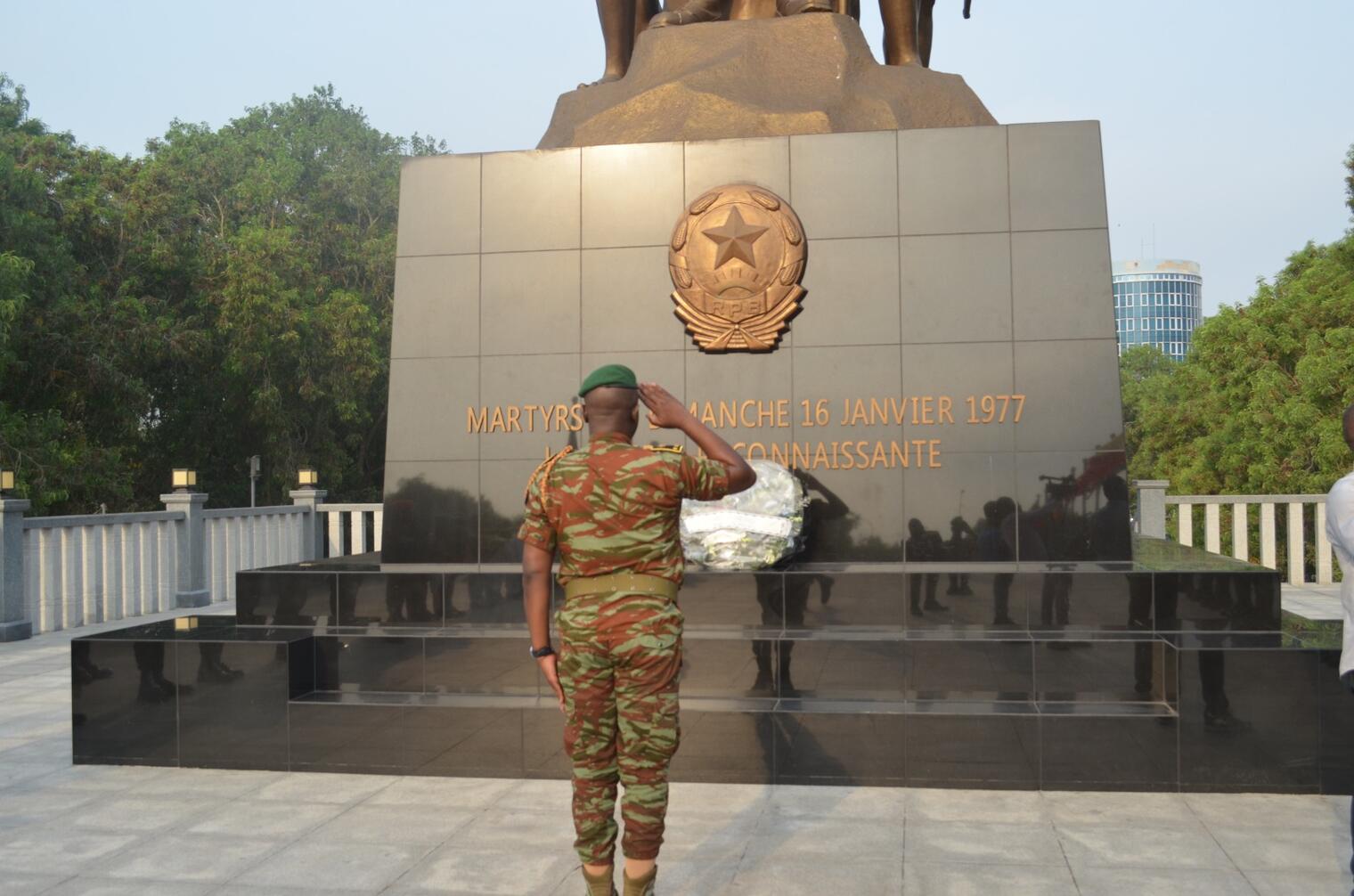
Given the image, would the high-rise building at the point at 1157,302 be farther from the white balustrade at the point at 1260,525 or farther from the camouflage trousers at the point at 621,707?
the camouflage trousers at the point at 621,707

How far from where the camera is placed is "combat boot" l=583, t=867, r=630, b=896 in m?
3.14

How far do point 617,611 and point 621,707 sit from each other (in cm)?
25

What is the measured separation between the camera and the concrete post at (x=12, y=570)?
9.23m

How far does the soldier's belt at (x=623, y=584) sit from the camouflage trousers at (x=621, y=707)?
0.05 feet

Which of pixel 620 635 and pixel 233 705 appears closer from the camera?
pixel 620 635

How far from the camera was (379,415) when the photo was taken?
28172 mm

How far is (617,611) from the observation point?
122 inches

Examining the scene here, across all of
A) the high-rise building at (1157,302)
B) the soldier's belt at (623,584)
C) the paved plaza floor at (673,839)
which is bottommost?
the paved plaza floor at (673,839)

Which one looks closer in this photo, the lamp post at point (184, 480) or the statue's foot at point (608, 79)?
the statue's foot at point (608, 79)

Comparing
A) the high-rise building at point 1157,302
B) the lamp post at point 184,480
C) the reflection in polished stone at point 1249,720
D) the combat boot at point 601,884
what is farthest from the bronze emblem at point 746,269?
the high-rise building at point 1157,302

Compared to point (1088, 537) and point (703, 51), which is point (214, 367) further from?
point (1088, 537)

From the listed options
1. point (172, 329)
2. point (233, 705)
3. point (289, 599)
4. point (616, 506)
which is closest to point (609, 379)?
point (616, 506)

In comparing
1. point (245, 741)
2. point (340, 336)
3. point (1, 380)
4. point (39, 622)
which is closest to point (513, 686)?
point (245, 741)

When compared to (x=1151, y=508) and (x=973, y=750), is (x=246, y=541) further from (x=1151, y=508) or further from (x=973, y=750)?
(x=973, y=750)
